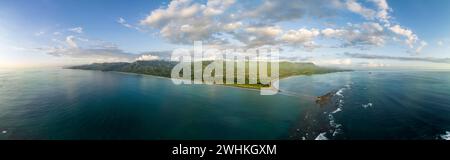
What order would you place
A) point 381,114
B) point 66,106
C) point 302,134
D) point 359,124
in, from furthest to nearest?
point 66,106, point 381,114, point 359,124, point 302,134

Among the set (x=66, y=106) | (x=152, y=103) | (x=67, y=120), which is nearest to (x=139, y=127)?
(x=67, y=120)

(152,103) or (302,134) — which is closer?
(302,134)

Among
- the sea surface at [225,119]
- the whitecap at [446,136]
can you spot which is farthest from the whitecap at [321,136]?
the whitecap at [446,136]
